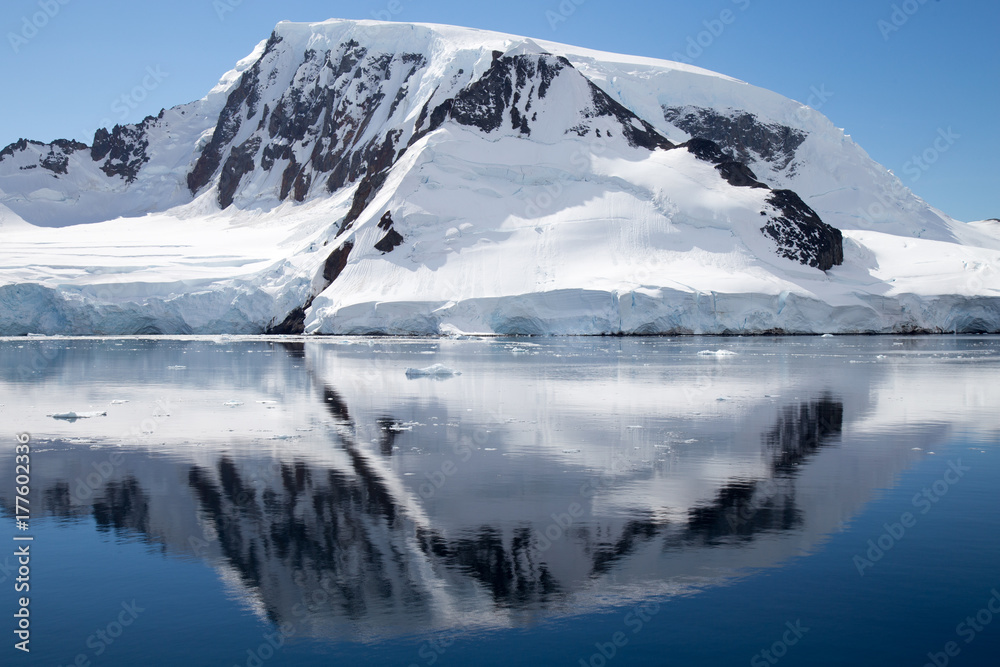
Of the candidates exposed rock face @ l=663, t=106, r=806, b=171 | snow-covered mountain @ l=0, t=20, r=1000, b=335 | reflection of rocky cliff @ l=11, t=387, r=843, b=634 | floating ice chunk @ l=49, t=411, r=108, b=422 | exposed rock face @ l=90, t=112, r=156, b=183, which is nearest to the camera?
reflection of rocky cliff @ l=11, t=387, r=843, b=634

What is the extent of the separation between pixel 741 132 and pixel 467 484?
80331 mm

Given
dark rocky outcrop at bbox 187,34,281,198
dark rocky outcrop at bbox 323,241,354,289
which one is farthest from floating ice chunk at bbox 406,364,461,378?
dark rocky outcrop at bbox 187,34,281,198

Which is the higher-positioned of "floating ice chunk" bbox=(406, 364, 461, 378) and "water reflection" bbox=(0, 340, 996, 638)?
"floating ice chunk" bbox=(406, 364, 461, 378)

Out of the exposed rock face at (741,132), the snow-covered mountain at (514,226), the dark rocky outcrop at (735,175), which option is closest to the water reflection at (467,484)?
the snow-covered mountain at (514,226)

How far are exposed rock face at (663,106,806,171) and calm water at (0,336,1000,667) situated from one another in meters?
69.6

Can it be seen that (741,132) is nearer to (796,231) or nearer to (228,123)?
(796,231)

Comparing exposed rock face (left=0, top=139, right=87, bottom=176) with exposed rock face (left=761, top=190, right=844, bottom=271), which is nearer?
exposed rock face (left=761, top=190, right=844, bottom=271)

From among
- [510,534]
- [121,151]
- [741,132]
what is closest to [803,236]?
[741,132]

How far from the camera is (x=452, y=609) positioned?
20.5 feet

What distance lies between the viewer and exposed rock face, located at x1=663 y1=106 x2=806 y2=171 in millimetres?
82438

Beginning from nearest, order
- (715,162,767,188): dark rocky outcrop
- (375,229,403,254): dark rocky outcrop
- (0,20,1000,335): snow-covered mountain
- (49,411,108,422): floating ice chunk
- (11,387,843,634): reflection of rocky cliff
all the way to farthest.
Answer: (11,387,843,634): reflection of rocky cliff
(49,411,108,422): floating ice chunk
(0,20,1000,335): snow-covered mountain
(375,229,403,254): dark rocky outcrop
(715,162,767,188): dark rocky outcrop

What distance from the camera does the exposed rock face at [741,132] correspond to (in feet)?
270

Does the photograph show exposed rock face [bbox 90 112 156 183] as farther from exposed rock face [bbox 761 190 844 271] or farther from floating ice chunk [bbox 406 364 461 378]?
floating ice chunk [bbox 406 364 461 378]

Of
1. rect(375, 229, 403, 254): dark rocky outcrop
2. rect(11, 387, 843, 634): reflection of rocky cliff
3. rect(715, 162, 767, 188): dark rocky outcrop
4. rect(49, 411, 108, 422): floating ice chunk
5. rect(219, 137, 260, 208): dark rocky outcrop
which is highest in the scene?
rect(219, 137, 260, 208): dark rocky outcrop
